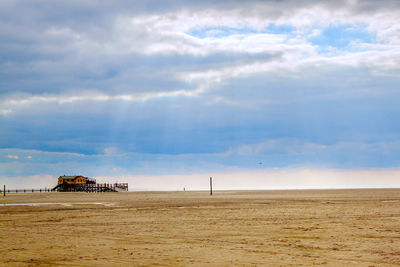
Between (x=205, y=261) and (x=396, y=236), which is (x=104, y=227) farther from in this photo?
(x=396, y=236)

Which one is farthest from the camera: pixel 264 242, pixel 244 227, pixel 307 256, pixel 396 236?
pixel 244 227

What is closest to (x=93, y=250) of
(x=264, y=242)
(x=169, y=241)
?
(x=169, y=241)

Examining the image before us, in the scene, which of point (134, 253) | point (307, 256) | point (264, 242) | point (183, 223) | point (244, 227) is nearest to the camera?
point (307, 256)

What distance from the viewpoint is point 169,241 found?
15.6 meters

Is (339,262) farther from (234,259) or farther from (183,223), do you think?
(183,223)

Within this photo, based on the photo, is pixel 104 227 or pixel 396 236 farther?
pixel 104 227

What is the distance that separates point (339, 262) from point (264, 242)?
3872 mm

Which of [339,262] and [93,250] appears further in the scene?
[93,250]

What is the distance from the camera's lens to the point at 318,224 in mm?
20422

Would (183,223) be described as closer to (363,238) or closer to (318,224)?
(318,224)

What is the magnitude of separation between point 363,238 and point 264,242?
401cm

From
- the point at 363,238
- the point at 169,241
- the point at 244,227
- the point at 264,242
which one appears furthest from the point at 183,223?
the point at 363,238

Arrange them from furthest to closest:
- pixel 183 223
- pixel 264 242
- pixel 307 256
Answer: pixel 183 223, pixel 264 242, pixel 307 256

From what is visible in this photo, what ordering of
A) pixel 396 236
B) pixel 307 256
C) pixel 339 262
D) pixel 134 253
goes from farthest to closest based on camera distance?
pixel 396 236 < pixel 134 253 < pixel 307 256 < pixel 339 262
